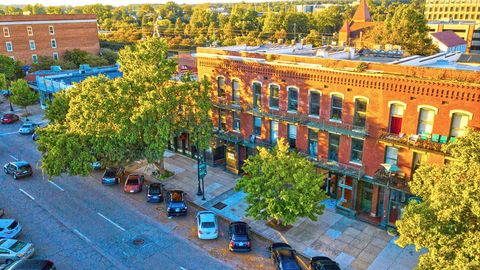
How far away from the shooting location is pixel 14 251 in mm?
22016

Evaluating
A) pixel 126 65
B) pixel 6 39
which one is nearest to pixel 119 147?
pixel 126 65

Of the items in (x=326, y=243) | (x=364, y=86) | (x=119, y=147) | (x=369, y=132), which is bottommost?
(x=326, y=243)

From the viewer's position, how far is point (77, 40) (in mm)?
82000

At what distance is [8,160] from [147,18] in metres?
143

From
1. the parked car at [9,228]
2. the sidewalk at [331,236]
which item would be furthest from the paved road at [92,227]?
the sidewalk at [331,236]

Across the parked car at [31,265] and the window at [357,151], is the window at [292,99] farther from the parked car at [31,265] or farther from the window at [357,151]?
the parked car at [31,265]

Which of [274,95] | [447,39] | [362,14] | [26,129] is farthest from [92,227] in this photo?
[362,14]

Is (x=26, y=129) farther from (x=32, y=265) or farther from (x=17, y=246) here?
(x=32, y=265)

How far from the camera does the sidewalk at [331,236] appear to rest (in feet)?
72.9

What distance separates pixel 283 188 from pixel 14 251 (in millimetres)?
16012

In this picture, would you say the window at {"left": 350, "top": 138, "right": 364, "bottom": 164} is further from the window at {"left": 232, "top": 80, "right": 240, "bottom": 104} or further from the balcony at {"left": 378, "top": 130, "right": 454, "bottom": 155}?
the window at {"left": 232, "top": 80, "right": 240, "bottom": 104}

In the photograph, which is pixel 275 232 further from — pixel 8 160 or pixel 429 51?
pixel 429 51

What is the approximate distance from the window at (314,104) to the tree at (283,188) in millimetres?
5421

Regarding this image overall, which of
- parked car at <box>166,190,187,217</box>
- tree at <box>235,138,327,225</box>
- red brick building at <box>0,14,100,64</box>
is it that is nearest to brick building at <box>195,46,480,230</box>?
tree at <box>235,138,327,225</box>
